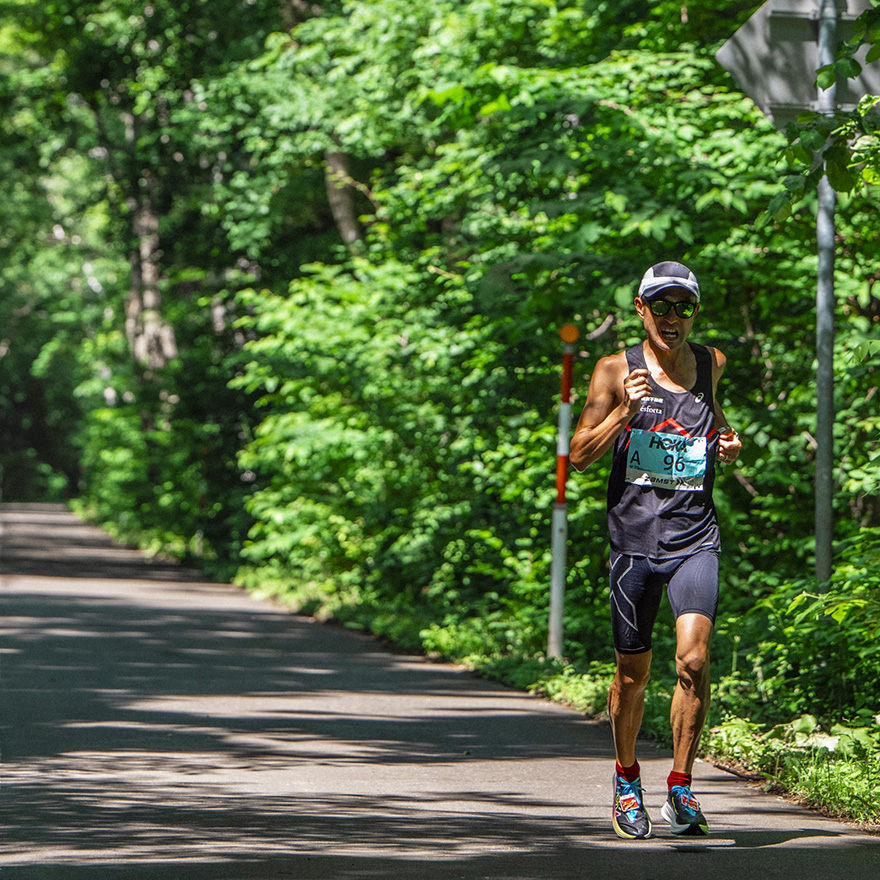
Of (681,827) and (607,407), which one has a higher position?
(607,407)

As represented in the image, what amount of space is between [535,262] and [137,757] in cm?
435

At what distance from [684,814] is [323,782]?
6.24 feet

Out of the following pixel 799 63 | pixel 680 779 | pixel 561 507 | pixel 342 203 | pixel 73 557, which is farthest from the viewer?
pixel 73 557

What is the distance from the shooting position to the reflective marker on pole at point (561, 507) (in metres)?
10.5

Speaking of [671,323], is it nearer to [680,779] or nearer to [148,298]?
[680,779]

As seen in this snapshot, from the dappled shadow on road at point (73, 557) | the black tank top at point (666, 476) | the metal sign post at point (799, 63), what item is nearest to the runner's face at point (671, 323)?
the black tank top at point (666, 476)

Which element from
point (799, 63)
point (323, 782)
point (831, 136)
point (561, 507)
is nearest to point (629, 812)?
point (323, 782)

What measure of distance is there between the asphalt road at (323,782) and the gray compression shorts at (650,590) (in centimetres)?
75

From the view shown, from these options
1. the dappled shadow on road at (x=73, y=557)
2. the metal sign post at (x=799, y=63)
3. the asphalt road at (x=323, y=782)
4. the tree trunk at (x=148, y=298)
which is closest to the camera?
the asphalt road at (x=323, y=782)

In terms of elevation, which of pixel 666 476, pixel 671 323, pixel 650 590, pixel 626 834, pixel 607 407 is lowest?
pixel 626 834

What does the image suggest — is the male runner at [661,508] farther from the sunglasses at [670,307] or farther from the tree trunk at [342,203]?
the tree trunk at [342,203]

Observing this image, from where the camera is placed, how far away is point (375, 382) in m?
14.9

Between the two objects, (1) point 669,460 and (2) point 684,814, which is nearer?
(2) point 684,814

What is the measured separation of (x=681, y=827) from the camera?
5.29m
